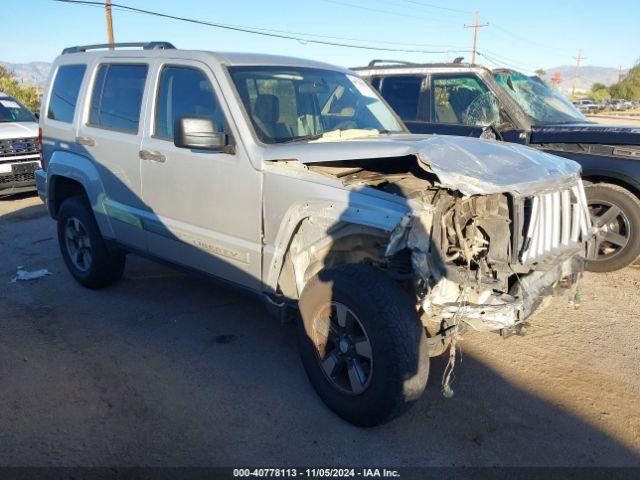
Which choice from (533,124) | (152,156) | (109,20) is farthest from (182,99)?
(109,20)

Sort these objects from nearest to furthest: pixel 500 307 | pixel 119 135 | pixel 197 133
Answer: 1. pixel 500 307
2. pixel 197 133
3. pixel 119 135

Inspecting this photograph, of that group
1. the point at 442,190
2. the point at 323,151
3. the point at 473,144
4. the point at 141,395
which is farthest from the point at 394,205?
the point at 141,395

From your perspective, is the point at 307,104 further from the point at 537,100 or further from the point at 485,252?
the point at 537,100

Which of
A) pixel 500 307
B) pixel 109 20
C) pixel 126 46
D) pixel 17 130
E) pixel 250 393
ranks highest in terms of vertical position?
pixel 109 20

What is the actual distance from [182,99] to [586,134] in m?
4.05

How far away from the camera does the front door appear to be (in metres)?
3.50

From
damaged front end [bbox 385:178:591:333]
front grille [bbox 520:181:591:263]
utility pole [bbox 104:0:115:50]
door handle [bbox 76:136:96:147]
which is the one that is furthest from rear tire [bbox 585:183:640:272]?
utility pole [bbox 104:0:115:50]

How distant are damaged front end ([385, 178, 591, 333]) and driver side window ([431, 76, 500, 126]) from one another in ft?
10.1

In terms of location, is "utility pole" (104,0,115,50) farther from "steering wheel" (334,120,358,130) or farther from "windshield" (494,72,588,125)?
"steering wheel" (334,120,358,130)

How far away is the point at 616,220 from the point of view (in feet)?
18.0

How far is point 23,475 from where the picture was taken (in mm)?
2650

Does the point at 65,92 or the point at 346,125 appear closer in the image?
the point at 346,125

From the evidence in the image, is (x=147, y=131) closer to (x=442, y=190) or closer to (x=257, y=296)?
(x=257, y=296)

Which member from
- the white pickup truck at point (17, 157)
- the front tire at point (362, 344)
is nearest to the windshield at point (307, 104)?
the front tire at point (362, 344)
